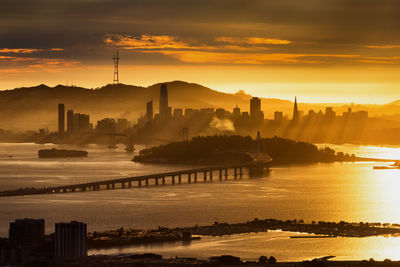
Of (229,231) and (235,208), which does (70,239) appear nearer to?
(229,231)

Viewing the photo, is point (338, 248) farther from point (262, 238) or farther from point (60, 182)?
point (60, 182)

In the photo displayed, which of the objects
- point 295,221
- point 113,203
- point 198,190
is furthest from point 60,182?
point 295,221

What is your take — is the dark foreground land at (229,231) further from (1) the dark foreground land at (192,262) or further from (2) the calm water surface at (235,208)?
(1) the dark foreground land at (192,262)

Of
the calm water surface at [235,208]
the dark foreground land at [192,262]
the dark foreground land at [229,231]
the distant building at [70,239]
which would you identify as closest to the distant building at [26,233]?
the distant building at [70,239]

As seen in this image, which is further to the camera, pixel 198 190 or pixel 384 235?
pixel 198 190

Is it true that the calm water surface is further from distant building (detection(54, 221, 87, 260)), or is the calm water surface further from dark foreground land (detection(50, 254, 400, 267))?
distant building (detection(54, 221, 87, 260))

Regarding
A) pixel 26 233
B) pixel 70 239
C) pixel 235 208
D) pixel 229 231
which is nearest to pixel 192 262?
pixel 70 239
